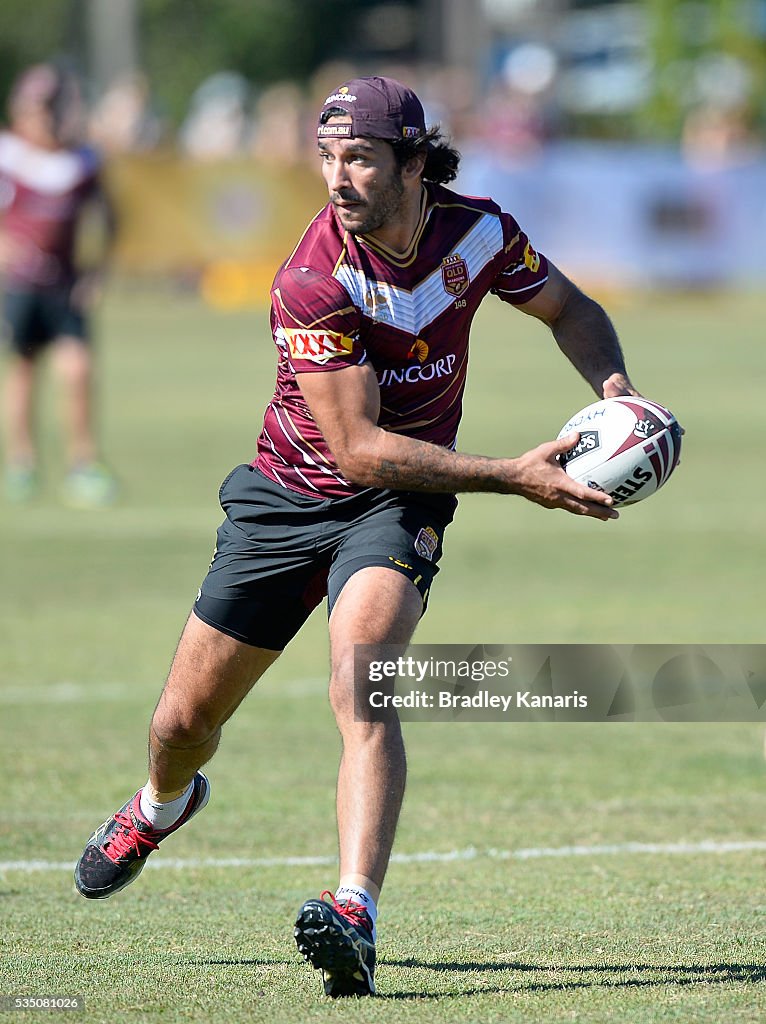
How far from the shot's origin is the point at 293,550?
5477 millimetres

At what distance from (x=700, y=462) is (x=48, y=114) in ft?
20.2

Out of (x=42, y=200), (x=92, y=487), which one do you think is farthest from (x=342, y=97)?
(x=42, y=200)

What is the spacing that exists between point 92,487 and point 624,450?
30.8 ft

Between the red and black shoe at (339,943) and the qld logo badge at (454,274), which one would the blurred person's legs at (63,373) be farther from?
the red and black shoe at (339,943)

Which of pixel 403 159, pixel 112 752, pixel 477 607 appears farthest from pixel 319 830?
pixel 477 607

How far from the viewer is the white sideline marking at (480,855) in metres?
6.40

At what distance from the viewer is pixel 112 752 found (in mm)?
7848

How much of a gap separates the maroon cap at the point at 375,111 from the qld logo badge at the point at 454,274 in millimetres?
386

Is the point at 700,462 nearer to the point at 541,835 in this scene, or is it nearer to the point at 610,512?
the point at 541,835

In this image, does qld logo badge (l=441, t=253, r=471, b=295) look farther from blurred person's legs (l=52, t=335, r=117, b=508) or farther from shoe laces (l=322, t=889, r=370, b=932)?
blurred person's legs (l=52, t=335, r=117, b=508)

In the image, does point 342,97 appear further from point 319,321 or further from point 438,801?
point 438,801

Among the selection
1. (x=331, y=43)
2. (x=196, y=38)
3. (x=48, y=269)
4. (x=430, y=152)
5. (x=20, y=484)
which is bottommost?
(x=331, y=43)

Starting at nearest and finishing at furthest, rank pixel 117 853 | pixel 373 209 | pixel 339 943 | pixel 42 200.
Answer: pixel 339 943 < pixel 373 209 < pixel 117 853 < pixel 42 200

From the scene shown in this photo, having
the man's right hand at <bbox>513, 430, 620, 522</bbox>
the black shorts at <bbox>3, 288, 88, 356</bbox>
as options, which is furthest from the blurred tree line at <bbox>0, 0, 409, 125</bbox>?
the man's right hand at <bbox>513, 430, 620, 522</bbox>
